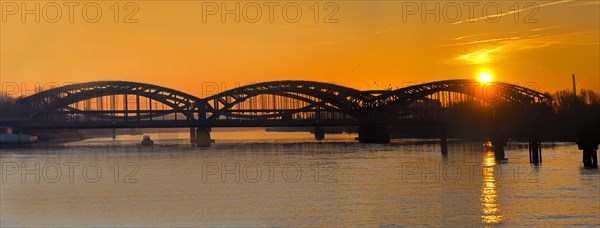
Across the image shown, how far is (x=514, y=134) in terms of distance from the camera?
123188mm

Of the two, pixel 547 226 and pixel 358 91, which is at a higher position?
pixel 358 91

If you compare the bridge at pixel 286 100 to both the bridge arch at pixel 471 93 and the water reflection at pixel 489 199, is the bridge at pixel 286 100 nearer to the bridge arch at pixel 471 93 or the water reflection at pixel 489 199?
the bridge arch at pixel 471 93

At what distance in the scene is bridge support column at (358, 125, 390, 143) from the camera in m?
136

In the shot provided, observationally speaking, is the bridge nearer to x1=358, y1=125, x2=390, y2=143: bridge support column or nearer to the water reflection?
x1=358, y1=125, x2=390, y2=143: bridge support column

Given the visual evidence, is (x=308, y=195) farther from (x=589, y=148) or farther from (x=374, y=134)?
(x=374, y=134)

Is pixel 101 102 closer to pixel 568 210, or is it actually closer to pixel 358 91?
pixel 358 91

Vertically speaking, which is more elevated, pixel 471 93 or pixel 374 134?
pixel 471 93

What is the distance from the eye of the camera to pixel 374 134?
13838 cm

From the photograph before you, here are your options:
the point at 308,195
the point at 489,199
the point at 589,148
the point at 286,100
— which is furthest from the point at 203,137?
the point at 489,199

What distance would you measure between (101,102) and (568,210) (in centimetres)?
12451

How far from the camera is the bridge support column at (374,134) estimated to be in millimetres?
135875

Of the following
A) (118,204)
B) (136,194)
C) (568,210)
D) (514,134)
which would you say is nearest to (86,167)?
(136,194)

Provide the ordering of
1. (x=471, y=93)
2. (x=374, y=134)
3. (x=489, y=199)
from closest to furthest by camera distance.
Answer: (x=489, y=199) → (x=374, y=134) → (x=471, y=93)

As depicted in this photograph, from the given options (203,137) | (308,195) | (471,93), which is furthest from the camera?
(471,93)
